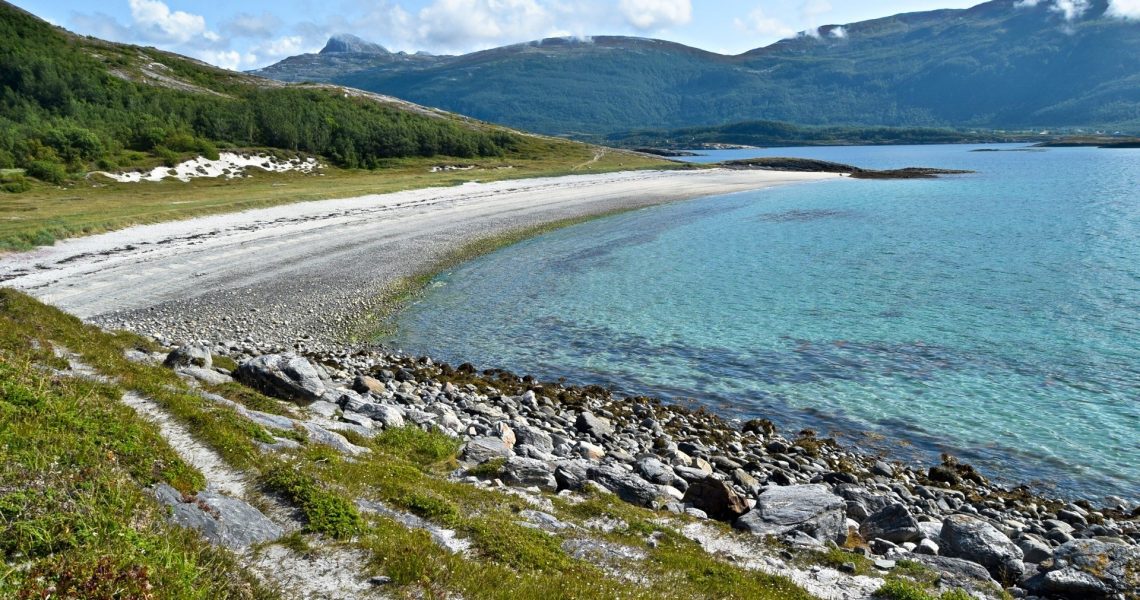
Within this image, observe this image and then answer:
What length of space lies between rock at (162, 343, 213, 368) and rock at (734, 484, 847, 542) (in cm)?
1546

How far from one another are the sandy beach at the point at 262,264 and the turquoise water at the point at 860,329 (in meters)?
4.58

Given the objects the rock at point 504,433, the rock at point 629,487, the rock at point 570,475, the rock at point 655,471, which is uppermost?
the rock at point 570,475

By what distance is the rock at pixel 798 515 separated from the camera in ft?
41.3

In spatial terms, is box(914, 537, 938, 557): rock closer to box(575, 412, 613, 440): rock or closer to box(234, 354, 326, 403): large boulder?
box(575, 412, 613, 440): rock

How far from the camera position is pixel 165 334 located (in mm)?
27844

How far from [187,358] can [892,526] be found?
18467 mm

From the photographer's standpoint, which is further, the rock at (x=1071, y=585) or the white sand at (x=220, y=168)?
the white sand at (x=220, y=168)

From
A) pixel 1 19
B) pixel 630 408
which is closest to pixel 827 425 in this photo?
pixel 630 408

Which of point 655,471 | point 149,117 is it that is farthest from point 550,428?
point 149,117

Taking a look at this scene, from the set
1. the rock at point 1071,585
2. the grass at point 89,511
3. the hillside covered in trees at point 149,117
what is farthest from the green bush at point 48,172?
the rock at point 1071,585

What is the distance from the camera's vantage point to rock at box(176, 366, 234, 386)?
17.4 metres

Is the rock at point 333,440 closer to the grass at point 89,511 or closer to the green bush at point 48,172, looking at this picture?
the grass at point 89,511

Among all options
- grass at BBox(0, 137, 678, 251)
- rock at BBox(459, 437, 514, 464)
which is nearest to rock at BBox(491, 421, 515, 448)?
rock at BBox(459, 437, 514, 464)

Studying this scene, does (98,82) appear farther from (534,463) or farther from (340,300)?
(534,463)
